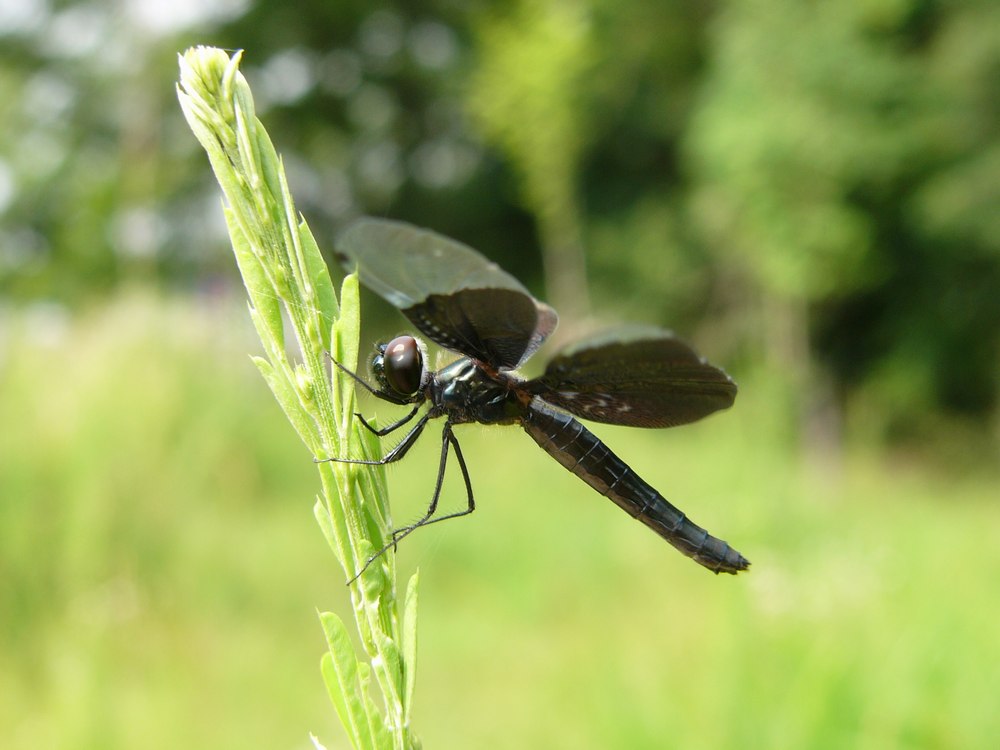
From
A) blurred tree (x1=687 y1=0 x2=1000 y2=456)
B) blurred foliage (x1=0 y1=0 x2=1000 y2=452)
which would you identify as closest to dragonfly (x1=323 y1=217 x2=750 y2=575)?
blurred foliage (x1=0 y1=0 x2=1000 y2=452)

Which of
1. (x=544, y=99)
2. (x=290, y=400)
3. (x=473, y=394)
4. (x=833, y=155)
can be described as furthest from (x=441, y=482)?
(x=544, y=99)

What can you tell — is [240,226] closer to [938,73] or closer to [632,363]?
[632,363]

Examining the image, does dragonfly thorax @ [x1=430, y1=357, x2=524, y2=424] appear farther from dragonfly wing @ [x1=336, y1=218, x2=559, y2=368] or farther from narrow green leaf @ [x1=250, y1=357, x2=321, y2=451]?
narrow green leaf @ [x1=250, y1=357, x2=321, y2=451]

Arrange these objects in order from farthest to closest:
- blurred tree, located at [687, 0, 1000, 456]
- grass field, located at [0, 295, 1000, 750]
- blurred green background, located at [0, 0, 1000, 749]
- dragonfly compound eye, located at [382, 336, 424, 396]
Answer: blurred tree, located at [687, 0, 1000, 456], blurred green background, located at [0, 0, 1000, 749], grass field, located at [0, 295, 1000, 750], dragonfly compound eye, located at [382, 336, 424, 396]

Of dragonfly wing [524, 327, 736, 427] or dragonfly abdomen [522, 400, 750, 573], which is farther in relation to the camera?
dragonfly abdomen [522, 400, 750, 573]

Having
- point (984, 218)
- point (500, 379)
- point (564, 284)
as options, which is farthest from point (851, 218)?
point (500, 379)

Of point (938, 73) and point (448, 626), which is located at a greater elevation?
point (938, 73)
